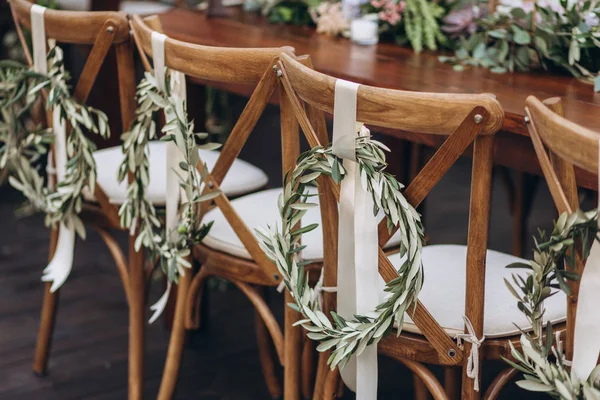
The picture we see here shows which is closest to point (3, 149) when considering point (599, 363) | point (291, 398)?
point (291, 398)

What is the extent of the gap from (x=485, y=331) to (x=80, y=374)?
129cm

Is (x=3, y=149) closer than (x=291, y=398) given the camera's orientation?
No

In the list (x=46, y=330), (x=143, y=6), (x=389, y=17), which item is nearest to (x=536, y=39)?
(x=389, y=17)

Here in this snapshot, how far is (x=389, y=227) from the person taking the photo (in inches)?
49.0

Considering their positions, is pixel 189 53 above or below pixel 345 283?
above

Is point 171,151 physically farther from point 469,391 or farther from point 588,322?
point 588,322

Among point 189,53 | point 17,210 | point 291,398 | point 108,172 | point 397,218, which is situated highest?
point 189,53

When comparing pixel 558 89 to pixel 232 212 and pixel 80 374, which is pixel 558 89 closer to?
pixel 232 212

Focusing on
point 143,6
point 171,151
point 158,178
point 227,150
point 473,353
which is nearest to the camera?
point 473,353

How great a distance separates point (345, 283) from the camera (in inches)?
53.4

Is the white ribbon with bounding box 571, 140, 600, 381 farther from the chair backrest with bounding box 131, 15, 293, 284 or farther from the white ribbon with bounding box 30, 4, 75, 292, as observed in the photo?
the white ribbon with bounding box 30, 4, 75, 292

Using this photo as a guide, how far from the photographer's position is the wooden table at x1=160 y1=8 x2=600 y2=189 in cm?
148

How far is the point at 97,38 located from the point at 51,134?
29cm

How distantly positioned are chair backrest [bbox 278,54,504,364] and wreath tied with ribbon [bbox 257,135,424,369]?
33 mm
